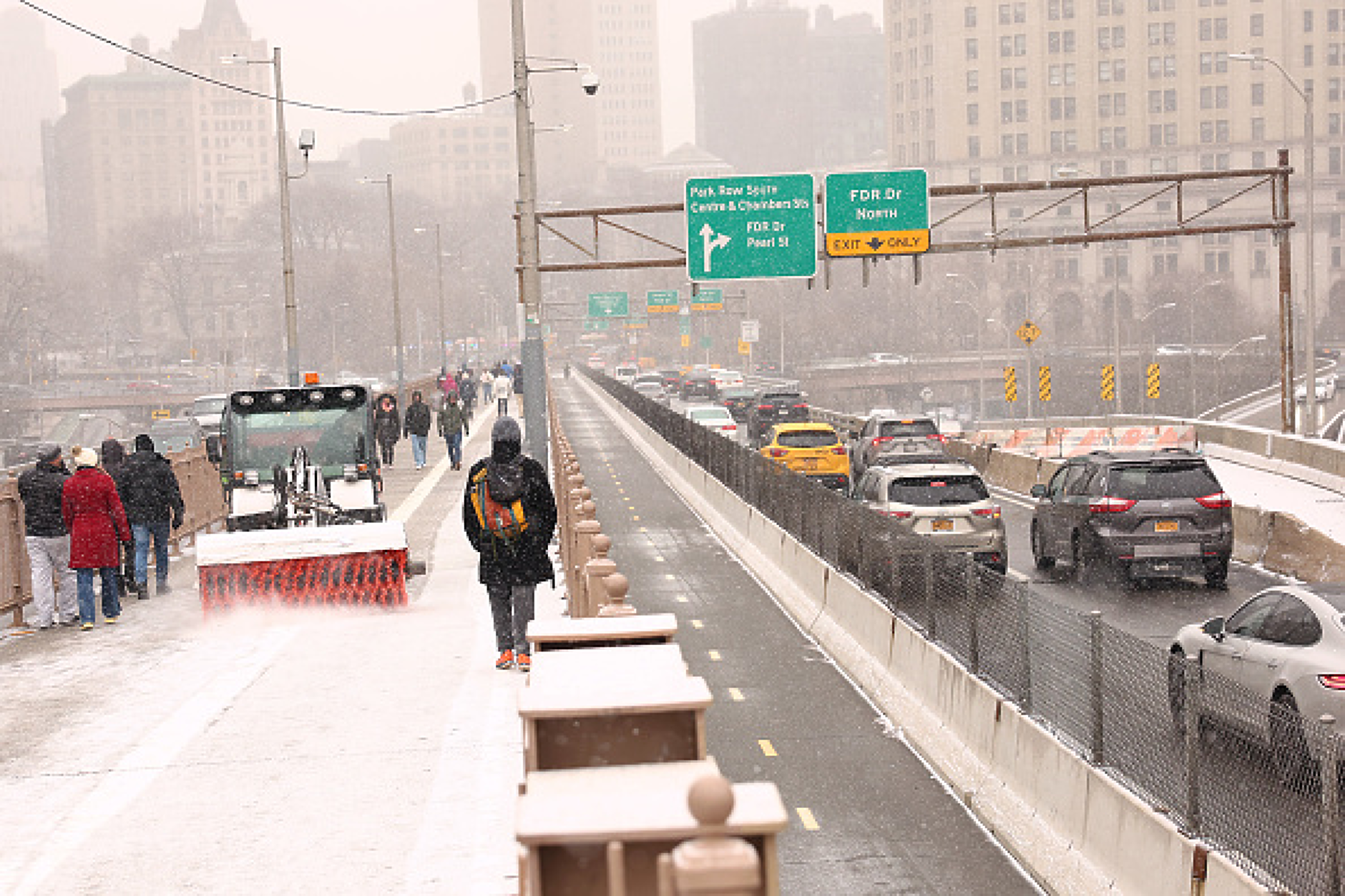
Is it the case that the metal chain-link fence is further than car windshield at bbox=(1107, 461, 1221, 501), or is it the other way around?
car windshield at bbox=(1107, 461, 1221, 501)

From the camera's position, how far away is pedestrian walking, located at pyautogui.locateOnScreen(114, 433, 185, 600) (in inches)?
841

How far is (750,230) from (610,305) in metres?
78.6

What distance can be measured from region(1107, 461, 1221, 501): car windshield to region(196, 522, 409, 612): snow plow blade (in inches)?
378

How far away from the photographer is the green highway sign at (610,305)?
11544 cm

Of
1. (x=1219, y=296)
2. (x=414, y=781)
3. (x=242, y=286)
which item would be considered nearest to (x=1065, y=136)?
(x=1219, y=296)

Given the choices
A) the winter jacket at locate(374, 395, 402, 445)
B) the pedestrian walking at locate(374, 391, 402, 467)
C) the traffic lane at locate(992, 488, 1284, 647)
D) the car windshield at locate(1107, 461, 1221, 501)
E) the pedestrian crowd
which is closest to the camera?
the pedestrian crowd

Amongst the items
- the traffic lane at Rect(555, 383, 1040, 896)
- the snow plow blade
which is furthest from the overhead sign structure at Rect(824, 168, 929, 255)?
the snow plow blade

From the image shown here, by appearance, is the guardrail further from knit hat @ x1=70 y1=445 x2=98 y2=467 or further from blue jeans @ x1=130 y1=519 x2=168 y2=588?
blue jeans @ x1=130 y1=519 x2=168 y2=588

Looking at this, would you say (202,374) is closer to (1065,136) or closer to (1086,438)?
(1065,136)

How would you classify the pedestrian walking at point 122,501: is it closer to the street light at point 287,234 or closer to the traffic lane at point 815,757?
the traffic lane at point 815,757

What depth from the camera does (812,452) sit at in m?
39.3

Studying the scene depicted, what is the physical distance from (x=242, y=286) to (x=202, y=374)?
1631 centimetres

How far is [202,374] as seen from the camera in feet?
571

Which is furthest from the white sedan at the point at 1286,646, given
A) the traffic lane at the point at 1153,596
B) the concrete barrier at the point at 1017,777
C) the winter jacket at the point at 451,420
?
the winter jacket at the point at 451,420
